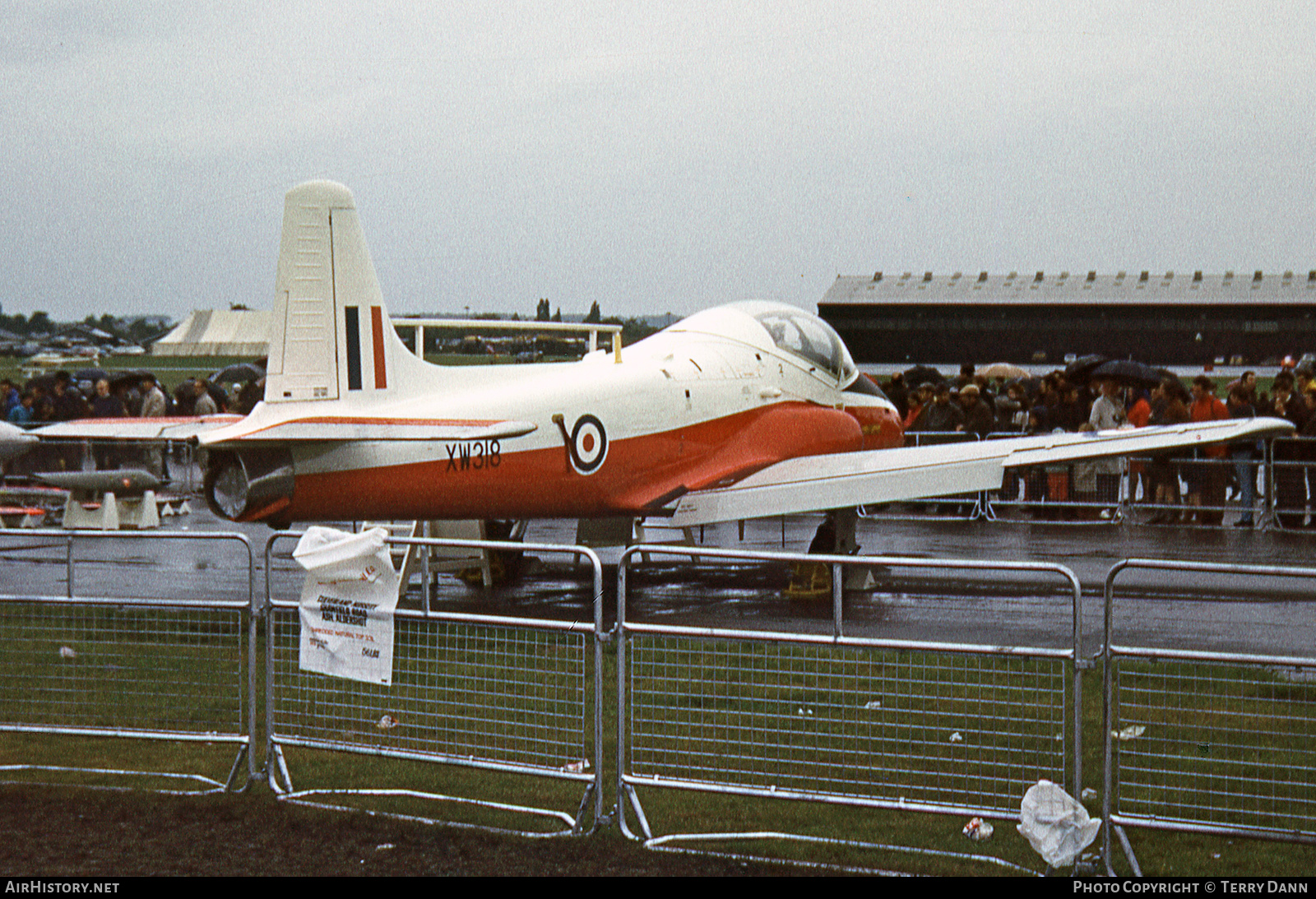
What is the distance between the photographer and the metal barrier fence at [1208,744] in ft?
17.1

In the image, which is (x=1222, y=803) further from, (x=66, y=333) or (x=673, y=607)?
(x=66, y=333)

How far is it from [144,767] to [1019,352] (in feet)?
218

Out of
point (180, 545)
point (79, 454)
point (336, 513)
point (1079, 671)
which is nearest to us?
point (1079, 671)

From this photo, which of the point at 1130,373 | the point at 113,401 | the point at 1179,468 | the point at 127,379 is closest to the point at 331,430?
the point at 1179,468

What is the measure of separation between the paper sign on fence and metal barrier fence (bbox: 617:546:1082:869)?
1135 mm

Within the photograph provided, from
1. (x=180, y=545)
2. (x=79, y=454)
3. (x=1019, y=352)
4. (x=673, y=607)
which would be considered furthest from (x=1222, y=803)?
(x=1019, y=352)

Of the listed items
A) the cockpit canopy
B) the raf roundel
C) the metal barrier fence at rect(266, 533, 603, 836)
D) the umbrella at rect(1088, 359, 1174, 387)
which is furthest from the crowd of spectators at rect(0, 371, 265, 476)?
the metal barrier fence at rect(266, 533, 603, 836)

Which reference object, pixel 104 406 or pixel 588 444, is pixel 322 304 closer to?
pixel 588 444

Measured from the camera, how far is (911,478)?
42.7 ft

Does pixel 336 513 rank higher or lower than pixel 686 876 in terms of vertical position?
higher

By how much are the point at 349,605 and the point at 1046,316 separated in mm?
66985

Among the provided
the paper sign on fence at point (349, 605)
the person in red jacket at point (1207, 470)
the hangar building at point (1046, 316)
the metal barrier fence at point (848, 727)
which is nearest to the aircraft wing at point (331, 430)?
the metal barrier fence at point (848, 727)

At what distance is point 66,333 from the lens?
124375mm

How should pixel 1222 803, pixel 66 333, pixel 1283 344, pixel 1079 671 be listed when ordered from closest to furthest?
pixel 1079 671
pixel 1222 803
pixel 1283 344
pixel 66 333
